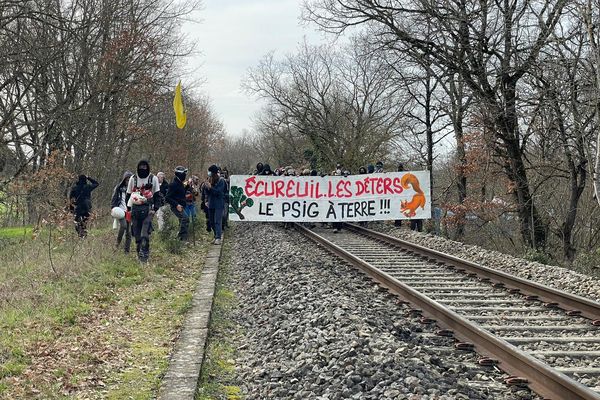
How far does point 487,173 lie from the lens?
2281 cm

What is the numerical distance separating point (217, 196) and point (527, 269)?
7.95 metres

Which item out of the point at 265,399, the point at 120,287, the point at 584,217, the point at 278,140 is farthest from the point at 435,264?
the point at 278,140

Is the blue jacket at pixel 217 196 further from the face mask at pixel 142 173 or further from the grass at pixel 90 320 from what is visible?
the face mask at pixel 142 173

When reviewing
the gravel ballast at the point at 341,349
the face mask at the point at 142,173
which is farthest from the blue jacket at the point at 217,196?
the gravel ballast at the point at 341,349

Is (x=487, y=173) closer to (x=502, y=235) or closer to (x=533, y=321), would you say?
(x=502, y=235)

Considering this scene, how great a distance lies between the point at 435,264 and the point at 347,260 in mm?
1698

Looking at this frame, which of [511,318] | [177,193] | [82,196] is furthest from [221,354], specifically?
[82,196]

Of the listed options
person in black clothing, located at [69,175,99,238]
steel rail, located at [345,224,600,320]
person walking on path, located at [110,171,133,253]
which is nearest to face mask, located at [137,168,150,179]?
person walking on path, located at [110,171,133,253]

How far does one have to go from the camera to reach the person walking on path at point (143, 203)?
12578mm

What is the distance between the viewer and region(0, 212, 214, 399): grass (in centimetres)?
602

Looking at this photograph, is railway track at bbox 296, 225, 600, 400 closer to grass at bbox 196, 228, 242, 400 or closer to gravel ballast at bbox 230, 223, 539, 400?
gravel ballast at bbox 230, 223, 539, 400

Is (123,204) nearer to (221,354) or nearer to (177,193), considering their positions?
(177,193)

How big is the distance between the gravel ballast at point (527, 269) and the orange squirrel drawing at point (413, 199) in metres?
2.03

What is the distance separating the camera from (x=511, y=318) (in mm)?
7832
